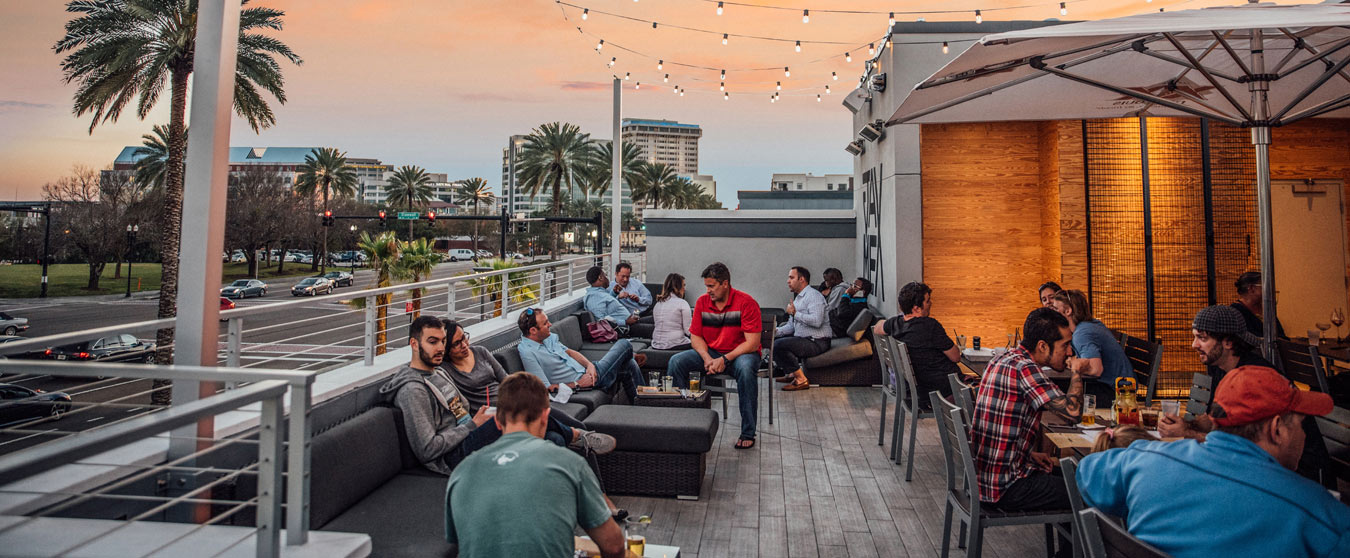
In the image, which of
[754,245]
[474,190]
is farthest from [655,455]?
[474,190]

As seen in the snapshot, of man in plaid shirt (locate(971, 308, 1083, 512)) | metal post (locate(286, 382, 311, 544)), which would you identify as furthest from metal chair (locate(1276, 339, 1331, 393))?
metal post (locate(286, 382, 311, 544))

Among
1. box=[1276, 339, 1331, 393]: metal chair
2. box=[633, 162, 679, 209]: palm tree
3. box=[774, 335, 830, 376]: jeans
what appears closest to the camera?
box=[1276, 339, 1331, 393]: metal chair

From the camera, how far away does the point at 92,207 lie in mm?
34781

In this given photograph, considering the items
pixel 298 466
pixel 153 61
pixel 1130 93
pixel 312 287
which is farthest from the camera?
pixel 312 287

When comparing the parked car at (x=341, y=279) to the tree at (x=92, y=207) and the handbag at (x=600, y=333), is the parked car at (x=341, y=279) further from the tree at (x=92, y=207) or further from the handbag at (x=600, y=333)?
the handbag at (x=600, y=333)

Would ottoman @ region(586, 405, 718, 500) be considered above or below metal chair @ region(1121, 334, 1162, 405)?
below

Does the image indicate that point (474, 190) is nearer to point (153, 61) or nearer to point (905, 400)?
point (153, 61)

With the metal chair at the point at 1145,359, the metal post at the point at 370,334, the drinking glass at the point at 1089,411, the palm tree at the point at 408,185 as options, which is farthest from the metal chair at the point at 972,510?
the palm tree at the point at 408,185

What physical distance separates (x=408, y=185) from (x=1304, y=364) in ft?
184

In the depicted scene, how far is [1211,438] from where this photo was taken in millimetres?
2008

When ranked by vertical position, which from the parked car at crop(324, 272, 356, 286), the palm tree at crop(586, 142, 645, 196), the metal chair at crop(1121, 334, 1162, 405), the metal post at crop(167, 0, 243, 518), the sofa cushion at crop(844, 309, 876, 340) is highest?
the palm tree at crop(586, 142, 645, 196)

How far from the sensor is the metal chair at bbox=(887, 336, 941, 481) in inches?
202

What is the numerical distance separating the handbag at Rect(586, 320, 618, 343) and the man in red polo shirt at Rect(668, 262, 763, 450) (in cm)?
215

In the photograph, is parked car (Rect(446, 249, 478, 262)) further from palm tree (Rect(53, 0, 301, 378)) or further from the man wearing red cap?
the man wearing red cap
